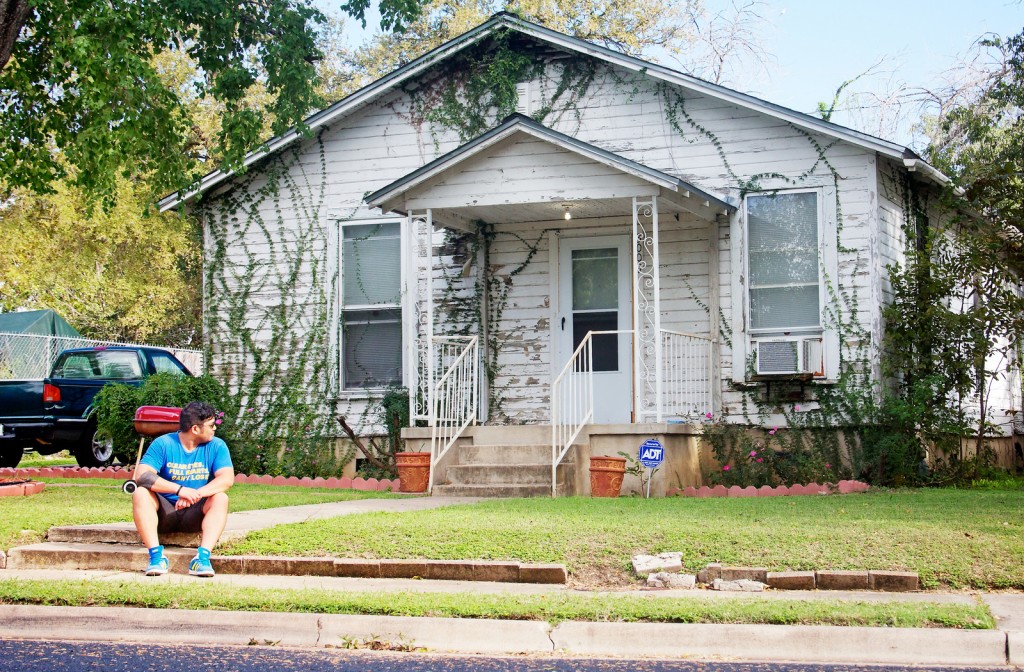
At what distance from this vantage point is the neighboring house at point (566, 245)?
13.3m

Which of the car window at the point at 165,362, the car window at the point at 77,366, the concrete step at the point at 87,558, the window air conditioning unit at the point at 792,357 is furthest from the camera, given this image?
the car window at the point at 165,362

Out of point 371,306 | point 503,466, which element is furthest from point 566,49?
point 503,466

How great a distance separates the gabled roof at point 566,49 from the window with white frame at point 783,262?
2.89ft

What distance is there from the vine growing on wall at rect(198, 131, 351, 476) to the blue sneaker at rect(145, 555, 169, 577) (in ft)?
24.0

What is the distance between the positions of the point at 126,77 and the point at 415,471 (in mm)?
5345

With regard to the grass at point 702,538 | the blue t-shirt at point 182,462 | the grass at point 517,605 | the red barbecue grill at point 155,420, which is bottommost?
the grass at point 517,605

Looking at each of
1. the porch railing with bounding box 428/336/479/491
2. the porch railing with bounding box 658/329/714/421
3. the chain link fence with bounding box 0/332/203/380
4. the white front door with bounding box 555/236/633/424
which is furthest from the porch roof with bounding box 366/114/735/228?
the chain link fence with bounding box 0/332/203/380

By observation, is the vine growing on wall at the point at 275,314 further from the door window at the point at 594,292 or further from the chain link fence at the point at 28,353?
the chain link fence at the point at 28,353

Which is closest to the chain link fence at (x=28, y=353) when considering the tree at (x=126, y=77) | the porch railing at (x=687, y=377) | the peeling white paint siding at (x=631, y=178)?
the tree at (x=126, y=77)

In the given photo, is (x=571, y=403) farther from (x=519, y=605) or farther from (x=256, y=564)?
(x=519, y=605)

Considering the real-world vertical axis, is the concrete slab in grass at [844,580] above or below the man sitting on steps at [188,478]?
below

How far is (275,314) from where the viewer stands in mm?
15695

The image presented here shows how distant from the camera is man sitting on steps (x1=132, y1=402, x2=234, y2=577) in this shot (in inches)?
319

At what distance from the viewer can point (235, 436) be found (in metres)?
15.5
